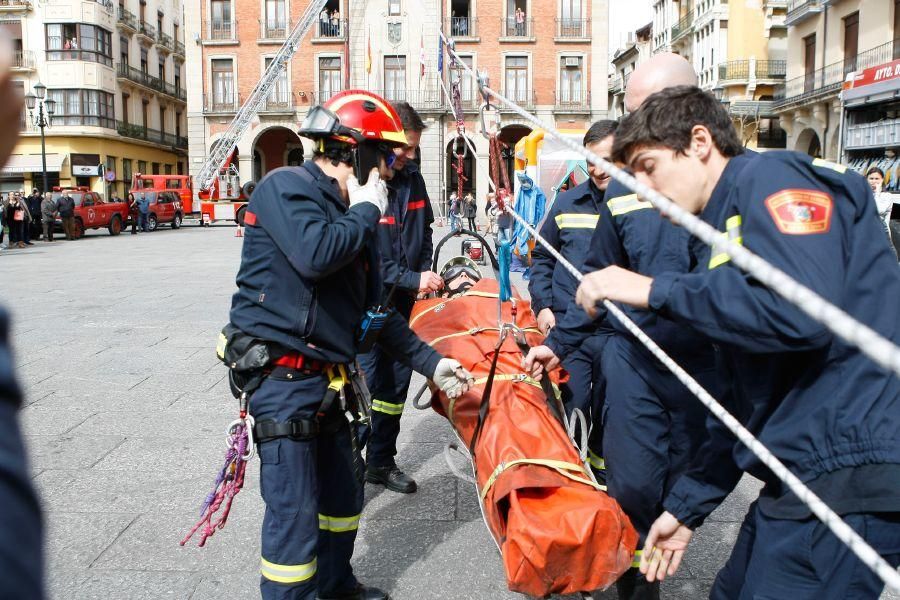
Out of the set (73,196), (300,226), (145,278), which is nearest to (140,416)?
(300,226)

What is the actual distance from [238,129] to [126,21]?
Result: 1576 cm

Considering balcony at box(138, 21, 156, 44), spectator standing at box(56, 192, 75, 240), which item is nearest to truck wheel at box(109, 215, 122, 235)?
spectator standing at box(56, 192, 75, 240)

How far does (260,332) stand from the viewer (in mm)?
2791

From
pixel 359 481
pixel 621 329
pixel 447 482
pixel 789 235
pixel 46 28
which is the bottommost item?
pixel 447 482

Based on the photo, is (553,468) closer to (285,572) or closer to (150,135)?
(285,572)

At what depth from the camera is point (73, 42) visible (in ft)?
147

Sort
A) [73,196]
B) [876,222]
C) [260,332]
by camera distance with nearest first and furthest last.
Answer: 1. [876,222]
2. [260,332]
3. [73,196]

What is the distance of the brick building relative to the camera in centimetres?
4038

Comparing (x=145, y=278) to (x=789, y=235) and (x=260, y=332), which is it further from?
(x=789, y=235)

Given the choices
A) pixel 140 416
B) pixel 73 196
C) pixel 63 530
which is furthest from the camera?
pixel 73 196

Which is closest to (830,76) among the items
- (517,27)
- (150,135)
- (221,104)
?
(517,27)

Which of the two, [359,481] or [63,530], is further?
[63,530]

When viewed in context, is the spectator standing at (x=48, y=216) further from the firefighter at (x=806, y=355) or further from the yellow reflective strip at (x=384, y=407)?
the firefighter at (x=806, y=355)

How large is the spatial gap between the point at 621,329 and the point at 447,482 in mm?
1996
